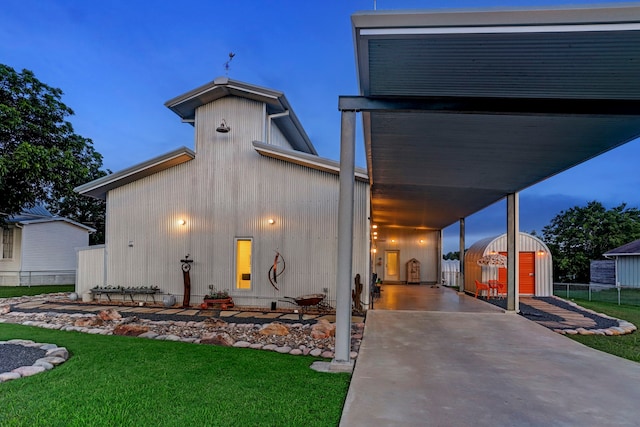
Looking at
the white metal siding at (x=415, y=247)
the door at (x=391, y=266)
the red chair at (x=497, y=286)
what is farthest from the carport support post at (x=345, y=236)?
the door at (x=391, y=266)

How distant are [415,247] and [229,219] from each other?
11195 mm

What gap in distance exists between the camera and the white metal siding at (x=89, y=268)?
12297mm

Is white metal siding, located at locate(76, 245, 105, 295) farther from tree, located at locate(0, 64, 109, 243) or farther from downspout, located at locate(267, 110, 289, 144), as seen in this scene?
downspout, located at locate(267, 110, 289, 144)

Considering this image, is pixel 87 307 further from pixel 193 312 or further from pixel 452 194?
pixel 452 194

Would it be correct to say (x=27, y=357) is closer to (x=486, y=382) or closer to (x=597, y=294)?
(x=486, y=382)

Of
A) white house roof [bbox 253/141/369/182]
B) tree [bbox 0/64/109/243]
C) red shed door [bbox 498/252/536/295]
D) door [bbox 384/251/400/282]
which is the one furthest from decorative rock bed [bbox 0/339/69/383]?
door [bbox 384/251/400/282]

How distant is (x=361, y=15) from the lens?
143 inches

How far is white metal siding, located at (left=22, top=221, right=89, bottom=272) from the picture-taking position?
18.3 meters

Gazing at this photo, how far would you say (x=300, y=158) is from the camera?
1031 cm

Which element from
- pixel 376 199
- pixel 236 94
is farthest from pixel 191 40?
pixel 376 199

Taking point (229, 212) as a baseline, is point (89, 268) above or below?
below

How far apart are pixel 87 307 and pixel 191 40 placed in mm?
29462

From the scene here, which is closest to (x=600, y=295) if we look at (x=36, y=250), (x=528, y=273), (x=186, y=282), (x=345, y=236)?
(x=528, y=273)

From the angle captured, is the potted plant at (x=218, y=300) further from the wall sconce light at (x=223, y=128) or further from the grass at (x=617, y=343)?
the grass at (x=617, y=343)
